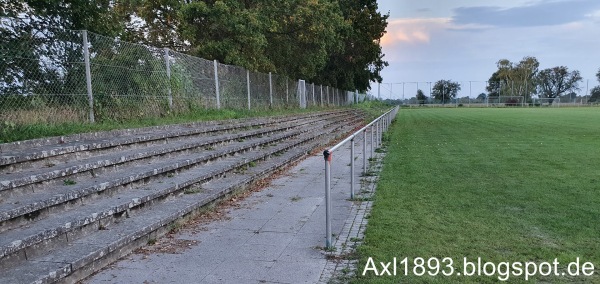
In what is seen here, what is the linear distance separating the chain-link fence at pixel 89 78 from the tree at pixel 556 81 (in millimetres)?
110846

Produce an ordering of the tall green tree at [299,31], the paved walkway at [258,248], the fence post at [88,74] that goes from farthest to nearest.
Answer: the tall green tree at [299,31] < the fence post at [88,74] < the paved walkway at [258,248]

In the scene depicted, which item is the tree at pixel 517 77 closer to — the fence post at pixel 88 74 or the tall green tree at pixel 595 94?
the tall green tree at pixel 595 94

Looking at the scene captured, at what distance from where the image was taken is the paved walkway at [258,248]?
3732mm

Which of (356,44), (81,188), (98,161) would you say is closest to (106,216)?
(81,188)

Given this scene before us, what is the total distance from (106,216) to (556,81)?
400 feet

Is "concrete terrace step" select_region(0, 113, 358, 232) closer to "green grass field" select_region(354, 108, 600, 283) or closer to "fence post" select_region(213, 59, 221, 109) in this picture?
"green grass field" select_region(354, 108, 600, 283)

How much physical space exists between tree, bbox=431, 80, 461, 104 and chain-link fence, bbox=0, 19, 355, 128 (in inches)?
3791

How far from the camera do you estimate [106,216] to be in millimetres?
4293

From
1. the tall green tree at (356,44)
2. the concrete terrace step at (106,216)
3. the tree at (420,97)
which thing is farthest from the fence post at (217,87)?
the tree at (420,97)

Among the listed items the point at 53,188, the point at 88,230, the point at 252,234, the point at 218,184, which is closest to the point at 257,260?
the point at 252,234

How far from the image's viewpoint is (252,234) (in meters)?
4.92

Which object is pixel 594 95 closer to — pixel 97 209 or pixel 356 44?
pixel 356 44

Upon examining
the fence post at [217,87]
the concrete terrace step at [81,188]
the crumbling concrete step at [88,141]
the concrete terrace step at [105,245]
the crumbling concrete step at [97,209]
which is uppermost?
the fence post at [217,87]

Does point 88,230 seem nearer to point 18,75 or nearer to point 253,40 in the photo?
point 18,75
